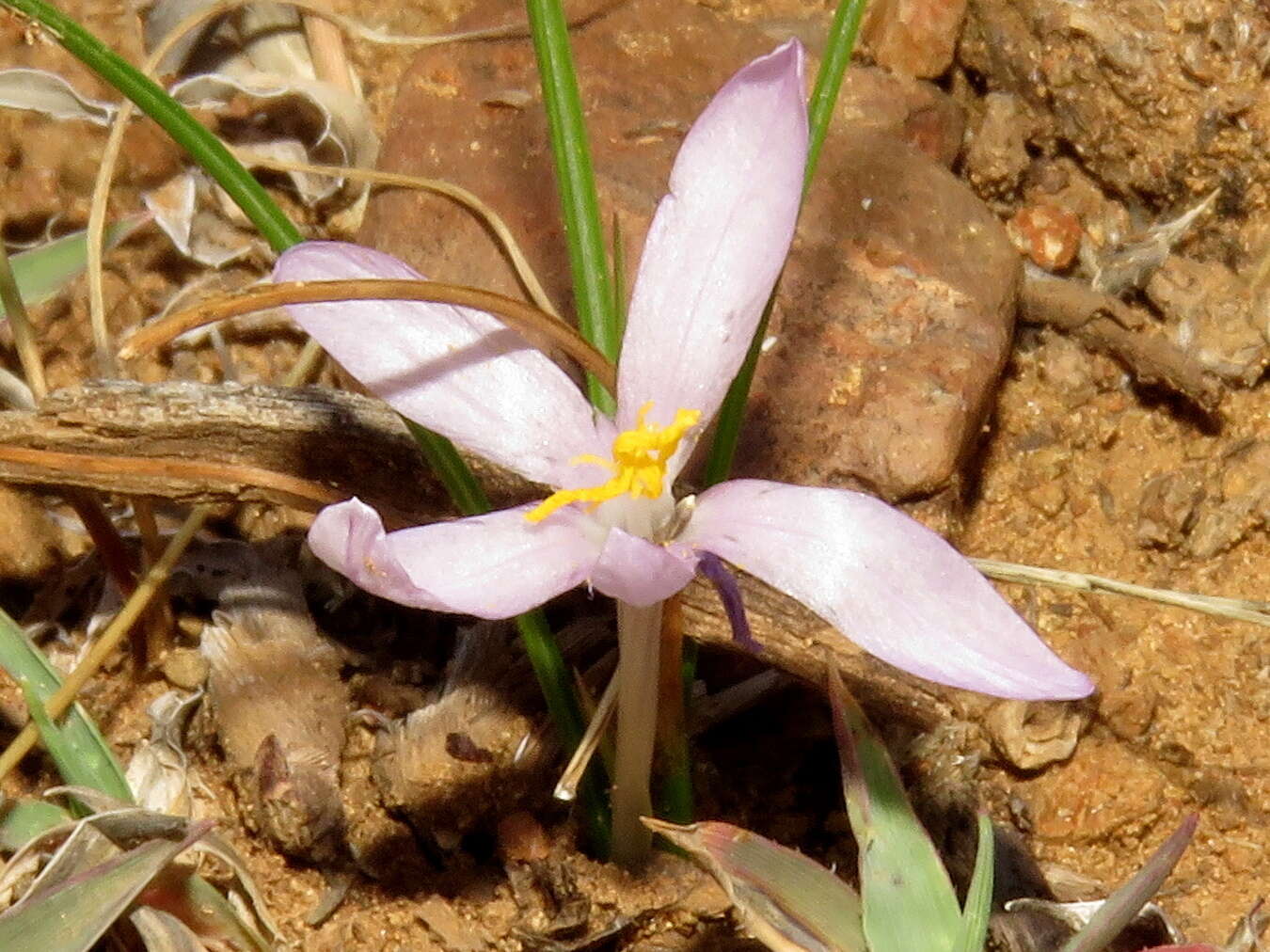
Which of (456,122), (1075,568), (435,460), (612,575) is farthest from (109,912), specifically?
(1075,568)

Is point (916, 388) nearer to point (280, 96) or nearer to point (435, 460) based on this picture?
point (435, 460)

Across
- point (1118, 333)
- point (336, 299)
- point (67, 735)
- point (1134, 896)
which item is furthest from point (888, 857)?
point (1118, 333)

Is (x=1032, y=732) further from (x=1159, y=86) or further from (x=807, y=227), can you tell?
(x=1159, y=86)

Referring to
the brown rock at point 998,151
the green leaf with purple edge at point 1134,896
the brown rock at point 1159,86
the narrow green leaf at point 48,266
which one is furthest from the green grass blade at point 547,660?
the brown rock at point 1159,86

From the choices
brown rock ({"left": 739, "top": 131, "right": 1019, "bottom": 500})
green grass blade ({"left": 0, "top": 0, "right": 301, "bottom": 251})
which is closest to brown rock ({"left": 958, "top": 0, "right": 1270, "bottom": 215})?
brown rock ({"left": 739, "top": 131, "right": 1019, "bottom": 500})

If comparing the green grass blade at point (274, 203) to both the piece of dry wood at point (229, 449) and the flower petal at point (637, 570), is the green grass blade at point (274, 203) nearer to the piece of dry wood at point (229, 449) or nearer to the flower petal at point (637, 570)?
the piece of dry wood at point (229, 449)
